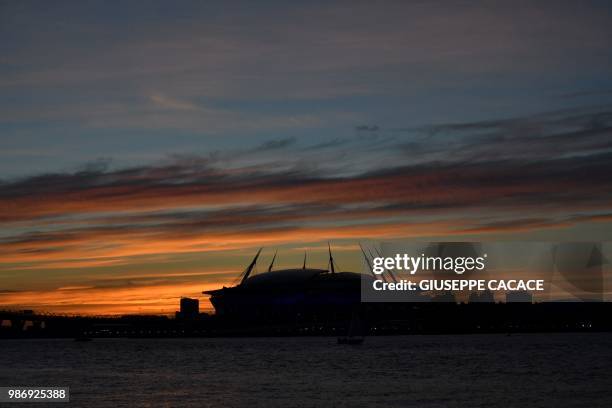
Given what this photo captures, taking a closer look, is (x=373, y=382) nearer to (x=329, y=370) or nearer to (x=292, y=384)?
(x=292, y=384)

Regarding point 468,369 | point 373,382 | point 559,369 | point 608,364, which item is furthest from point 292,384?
point 608,364

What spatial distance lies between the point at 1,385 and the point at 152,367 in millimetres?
34113

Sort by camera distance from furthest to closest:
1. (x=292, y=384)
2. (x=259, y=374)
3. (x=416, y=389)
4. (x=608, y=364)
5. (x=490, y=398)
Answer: (x=608, y=364)
(x=259, y=374)
(x=292, y=384)
(x=416, y=389)
(x=490, y=398)

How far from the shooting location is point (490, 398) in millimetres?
78750

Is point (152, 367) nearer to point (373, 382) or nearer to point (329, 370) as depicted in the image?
point (329, 370)

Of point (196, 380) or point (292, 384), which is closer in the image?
point (292, 384)

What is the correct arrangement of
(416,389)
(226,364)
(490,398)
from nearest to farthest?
(490,398)
(416,389)
(226,364)

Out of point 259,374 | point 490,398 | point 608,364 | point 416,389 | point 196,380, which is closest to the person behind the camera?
point 490,398

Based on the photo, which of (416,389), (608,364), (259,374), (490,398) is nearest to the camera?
(490,398)

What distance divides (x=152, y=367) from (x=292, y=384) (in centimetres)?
4205

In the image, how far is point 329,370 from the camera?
4564 inches

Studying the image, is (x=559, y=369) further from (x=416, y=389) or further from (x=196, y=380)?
(x=196, y=380)

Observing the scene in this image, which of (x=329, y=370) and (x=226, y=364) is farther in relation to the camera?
(x=226, y=364)

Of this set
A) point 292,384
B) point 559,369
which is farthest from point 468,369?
point 292,384
